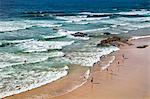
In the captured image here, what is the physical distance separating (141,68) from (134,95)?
6.53 metres

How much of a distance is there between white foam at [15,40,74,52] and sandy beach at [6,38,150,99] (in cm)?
727

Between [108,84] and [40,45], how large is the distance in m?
13.8

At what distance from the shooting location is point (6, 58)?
91.3 feet

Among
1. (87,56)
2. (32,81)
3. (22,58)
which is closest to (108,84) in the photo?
(32,81)

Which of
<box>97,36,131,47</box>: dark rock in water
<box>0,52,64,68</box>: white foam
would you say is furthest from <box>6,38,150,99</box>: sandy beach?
<box>97,36,131,47</box>: dark rock in water

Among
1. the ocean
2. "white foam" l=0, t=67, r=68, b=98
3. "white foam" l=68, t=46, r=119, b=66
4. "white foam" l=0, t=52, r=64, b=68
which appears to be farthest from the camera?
"white foam" l=68, t=46, r=119, b=66

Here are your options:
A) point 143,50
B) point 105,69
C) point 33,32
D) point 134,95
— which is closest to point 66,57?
point 105,69

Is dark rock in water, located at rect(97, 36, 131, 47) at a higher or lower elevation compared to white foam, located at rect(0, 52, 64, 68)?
higher

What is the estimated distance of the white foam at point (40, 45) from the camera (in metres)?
32.0

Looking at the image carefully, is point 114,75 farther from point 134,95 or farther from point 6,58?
point 6,58

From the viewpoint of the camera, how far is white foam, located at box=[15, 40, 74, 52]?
32.0 m

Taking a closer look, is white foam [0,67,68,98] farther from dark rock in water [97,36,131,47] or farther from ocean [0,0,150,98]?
dark rock in water [97,36,131,47]

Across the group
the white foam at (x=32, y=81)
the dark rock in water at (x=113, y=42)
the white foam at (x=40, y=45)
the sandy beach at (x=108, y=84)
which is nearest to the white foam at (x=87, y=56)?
the sandy beach at (x=108, y=84)

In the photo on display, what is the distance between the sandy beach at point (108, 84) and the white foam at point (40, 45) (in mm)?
7273
